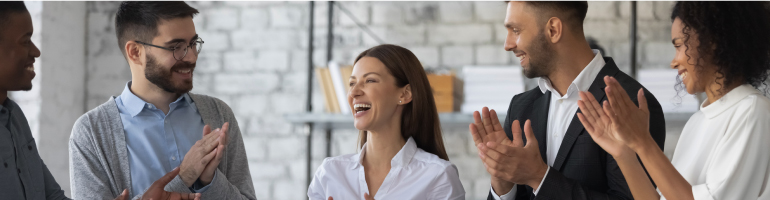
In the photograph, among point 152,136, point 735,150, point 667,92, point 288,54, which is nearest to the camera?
point 735,150

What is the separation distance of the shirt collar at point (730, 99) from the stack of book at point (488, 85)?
3.94 ft

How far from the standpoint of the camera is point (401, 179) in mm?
1849

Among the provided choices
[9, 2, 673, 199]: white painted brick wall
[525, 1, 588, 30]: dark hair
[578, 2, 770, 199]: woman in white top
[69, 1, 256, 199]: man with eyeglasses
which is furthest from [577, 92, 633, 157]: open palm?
[9, 2, 673, 199]: white painted brick wall

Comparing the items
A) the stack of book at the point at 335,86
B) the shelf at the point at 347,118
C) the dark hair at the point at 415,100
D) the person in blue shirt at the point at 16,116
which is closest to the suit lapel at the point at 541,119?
the dark hair at the point at 415,100

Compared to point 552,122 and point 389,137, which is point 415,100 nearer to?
point 389,137

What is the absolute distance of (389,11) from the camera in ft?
10.7

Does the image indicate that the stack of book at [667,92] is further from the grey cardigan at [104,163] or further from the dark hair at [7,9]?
the dark hair at [7,9]

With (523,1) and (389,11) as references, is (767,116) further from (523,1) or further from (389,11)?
(389,11)

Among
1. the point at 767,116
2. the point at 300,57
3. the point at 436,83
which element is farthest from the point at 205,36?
the point at 767,116

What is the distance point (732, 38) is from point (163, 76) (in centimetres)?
150

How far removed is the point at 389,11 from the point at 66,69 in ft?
5.87

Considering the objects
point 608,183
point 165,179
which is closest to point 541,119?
point 608,183

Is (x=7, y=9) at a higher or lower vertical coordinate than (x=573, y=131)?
higher

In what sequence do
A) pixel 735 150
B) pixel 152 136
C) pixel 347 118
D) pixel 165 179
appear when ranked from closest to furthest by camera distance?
pixel 735 150 → pixel 165 179 → pixel 152 136 → pixel 347 118
